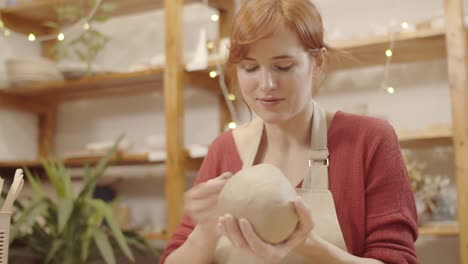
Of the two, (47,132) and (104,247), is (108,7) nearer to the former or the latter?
(47,132)

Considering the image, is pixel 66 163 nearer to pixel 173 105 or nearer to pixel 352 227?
pixel 173 105

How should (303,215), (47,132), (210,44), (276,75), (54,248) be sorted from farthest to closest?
(47,132) < (210,44) < (54,248) < (276,75) < (303,215)

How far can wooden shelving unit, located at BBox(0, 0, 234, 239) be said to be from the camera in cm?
263

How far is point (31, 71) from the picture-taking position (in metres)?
3.06

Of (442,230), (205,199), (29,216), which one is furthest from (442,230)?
(29,216)

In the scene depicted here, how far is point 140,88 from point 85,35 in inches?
18.7

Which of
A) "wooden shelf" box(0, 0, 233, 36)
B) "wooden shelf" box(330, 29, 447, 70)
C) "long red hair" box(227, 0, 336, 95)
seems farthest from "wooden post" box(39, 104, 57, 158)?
"long red hair" box(227, 0, 336, 95)

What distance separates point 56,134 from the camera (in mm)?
3486

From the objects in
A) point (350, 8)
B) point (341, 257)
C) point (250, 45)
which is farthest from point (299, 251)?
point (350, 8)

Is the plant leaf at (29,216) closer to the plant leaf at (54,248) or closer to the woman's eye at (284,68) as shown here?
the plant leaf at (54,248)

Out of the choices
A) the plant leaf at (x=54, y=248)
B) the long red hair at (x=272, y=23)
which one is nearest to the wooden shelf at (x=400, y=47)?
the long red hair at (x=272, y=23)

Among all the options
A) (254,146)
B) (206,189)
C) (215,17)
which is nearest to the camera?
(206,189)

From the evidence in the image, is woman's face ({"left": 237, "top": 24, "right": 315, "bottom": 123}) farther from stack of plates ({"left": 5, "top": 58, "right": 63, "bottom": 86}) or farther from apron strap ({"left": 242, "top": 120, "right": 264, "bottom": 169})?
stack of plates ({"left": 5, "top": 58, "right": 63, "bottom": 86})

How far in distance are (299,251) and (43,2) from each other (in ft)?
8.35
